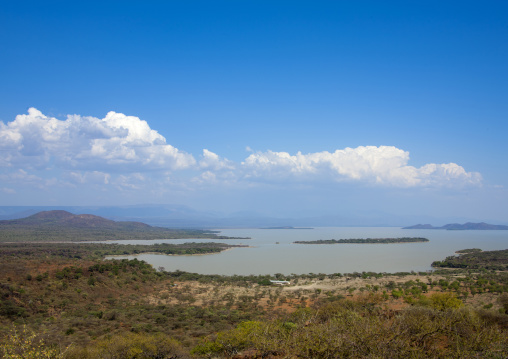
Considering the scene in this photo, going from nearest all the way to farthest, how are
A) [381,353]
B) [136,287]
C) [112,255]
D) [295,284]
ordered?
[381,353], [136,287], [295,284], [112,255]

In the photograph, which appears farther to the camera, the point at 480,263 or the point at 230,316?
the point at 480,263

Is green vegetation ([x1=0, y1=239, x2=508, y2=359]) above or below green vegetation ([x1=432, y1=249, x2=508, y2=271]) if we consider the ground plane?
above

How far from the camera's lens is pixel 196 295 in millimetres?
26500

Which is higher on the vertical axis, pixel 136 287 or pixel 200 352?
pixel 200 352

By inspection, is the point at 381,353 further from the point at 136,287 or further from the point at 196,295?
the point at 136,287

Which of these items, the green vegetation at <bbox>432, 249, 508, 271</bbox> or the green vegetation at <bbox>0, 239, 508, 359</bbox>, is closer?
the green vegetation at <bbox>0, 239, 508, 359</bbox>

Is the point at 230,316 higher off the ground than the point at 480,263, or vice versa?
the point at 230,316

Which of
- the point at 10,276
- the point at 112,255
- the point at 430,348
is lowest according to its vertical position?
the point at 112,255

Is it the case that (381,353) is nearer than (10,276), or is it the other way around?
(381,353)

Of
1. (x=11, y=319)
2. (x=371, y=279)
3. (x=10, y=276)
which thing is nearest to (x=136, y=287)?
(x=10, y=276)

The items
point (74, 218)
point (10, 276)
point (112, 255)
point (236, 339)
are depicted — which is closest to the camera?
point (236, 339)

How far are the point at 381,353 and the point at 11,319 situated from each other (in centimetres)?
2046

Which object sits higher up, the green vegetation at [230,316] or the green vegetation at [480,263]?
the green vegetation at [230,316]

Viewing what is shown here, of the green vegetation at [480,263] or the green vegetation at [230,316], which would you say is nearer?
the green vegetation at [230,316]
